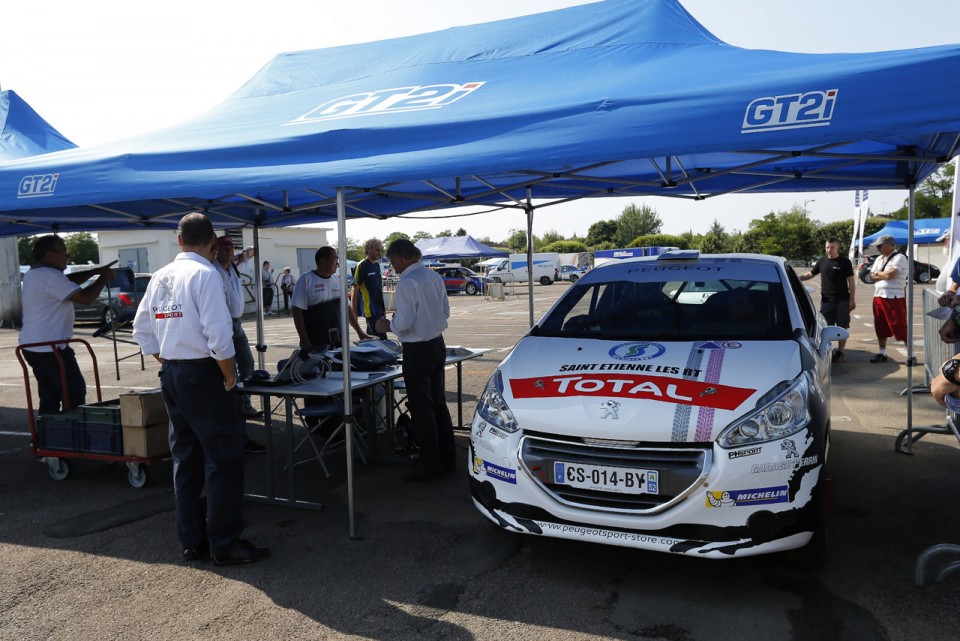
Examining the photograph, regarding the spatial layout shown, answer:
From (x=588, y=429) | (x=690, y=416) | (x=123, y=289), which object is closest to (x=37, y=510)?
(x=588, y=429)

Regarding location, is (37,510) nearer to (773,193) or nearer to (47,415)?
(47,415)

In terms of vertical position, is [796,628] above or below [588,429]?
below

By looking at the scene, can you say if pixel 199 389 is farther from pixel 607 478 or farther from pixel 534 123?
pixel 534 123

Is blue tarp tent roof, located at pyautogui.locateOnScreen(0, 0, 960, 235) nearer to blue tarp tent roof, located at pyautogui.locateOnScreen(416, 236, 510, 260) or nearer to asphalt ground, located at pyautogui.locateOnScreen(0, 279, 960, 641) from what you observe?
asphalt ground, located at pyautogui.locateOnScreen(0, 279, 960, 641)

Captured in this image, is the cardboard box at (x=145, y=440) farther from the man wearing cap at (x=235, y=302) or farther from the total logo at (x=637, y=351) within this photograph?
the total logo at (x=637, y=351)

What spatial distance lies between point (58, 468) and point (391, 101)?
3855 millimetres

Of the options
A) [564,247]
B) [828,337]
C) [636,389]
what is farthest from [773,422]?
[564,247]

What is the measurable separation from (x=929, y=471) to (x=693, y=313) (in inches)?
93.4

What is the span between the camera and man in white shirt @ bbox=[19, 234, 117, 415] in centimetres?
554

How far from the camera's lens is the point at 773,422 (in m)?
3.22

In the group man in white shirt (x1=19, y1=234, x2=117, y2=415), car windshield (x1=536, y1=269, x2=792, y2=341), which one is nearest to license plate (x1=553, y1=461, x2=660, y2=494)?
car windshield (x1=536, y1=269, x2=792, y2=341)

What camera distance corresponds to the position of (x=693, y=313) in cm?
438

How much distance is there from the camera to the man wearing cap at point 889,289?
915 cm

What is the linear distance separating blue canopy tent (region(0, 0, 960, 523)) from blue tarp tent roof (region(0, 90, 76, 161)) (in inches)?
23.3
